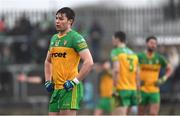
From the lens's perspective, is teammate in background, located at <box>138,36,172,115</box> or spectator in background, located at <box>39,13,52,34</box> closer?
teammate in background, located at <box>138,36,172,115</box>

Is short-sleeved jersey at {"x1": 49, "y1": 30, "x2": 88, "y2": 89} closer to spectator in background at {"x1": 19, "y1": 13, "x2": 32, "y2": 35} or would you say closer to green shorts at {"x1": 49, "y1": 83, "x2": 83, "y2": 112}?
green shorts at {"x1": 49, "y1": 83, "x2": 83, "y2": 112}

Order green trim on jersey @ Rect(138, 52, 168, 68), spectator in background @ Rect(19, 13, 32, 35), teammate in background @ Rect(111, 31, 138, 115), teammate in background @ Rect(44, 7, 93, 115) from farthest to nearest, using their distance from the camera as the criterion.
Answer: spectator in background @ Rect(19, 13, 32, 35) < green trim on jersey @ Rect(138, 52, 168, 68) < teammate in background @ Rect(111, 31, 138, 115) < teammate in background @ Rect(44, 7, 93, 115)

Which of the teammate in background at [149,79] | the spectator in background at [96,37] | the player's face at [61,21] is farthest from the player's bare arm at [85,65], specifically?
the spectator in background at [96,37]

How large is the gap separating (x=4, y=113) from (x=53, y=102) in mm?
13053

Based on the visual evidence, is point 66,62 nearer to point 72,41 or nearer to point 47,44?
point 72,41

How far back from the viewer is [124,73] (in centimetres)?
1526

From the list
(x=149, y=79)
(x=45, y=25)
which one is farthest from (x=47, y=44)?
(x=149, y=79)

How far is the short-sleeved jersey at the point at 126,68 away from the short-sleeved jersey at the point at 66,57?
455cm

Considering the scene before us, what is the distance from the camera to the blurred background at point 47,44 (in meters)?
24.5

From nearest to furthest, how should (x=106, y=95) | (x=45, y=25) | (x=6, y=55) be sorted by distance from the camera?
1. (x=106, y=95)
2. (x=45, y=25)
3. (x=6, y=55)

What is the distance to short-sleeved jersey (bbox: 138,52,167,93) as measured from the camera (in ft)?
52.8

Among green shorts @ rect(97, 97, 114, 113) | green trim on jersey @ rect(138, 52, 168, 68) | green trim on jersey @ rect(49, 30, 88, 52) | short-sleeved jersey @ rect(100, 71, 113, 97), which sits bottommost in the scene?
green shorts @ rect(97, 97, 114, 113)

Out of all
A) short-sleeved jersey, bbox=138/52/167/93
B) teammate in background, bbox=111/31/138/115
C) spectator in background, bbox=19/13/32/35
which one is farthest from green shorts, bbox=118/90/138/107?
spectator in background, bbox=19/13/32/35

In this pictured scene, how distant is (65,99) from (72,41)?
851 mm
